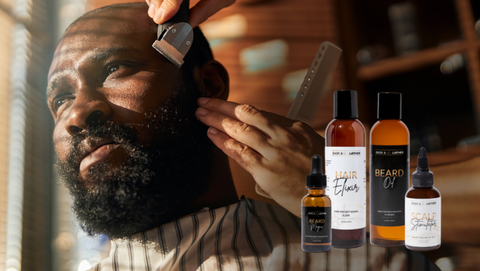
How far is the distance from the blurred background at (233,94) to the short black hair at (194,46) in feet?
0.06

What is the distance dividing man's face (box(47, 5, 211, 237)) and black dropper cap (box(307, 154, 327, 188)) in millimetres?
258

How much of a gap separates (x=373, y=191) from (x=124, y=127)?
537 mm

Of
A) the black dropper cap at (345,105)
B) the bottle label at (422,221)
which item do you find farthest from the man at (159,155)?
the bottle label at (422,221)

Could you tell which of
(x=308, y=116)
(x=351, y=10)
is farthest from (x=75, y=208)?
(x=351, y=10)

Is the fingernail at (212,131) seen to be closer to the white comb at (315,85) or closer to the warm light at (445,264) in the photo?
the white comb at (315,85)

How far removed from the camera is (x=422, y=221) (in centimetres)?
68

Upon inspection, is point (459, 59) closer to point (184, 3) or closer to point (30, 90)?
point (184, 3)

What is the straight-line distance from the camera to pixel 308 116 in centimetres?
82

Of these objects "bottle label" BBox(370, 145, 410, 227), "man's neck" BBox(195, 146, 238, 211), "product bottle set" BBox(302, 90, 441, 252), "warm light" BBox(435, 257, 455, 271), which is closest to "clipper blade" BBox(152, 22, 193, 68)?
"man's neck" BBox(195, 146, 238, 211)

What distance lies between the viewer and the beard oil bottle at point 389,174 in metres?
0.68

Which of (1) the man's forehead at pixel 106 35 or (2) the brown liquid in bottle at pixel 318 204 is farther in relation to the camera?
(1) the man's forehead at pixel 106 35

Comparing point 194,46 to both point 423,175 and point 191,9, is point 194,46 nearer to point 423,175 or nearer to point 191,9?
point 191,9

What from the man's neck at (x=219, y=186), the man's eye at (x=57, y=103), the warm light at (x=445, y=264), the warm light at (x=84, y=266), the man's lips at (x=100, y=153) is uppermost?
the man's eye at (x=57, y=103)

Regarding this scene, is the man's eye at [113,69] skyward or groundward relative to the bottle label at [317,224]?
skyward
